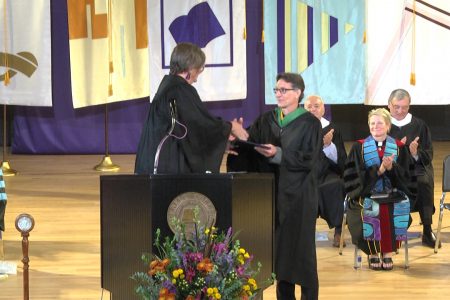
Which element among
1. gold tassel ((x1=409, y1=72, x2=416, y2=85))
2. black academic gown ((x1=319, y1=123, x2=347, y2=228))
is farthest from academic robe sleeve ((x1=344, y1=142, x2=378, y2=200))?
gold tassel ((x1=409, y1=72, x2=416, y2=85))

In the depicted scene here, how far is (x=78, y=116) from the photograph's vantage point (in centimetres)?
1211

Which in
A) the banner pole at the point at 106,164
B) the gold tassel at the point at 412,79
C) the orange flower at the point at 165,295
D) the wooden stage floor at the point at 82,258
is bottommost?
the wooden stage floor at the point at 82,258

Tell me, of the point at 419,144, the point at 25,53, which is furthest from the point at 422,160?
the point at 25,53

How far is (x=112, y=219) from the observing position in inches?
178

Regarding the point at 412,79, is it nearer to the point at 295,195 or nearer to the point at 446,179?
the point at 446,179

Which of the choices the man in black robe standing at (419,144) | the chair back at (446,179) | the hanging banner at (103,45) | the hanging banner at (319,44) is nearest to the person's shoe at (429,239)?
the man in black robe standing at (419,144)

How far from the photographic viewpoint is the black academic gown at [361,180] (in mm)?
6680

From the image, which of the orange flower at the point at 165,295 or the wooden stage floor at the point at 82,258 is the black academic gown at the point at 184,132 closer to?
the orange flower at the point at 165,295

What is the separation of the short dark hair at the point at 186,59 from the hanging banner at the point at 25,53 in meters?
6.65

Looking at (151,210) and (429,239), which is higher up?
(151,210)

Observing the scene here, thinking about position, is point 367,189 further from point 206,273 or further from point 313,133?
point 206,273

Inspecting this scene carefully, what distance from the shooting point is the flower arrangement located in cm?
388

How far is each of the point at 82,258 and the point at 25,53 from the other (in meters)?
4.78

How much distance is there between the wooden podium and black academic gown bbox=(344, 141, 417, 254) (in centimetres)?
217
